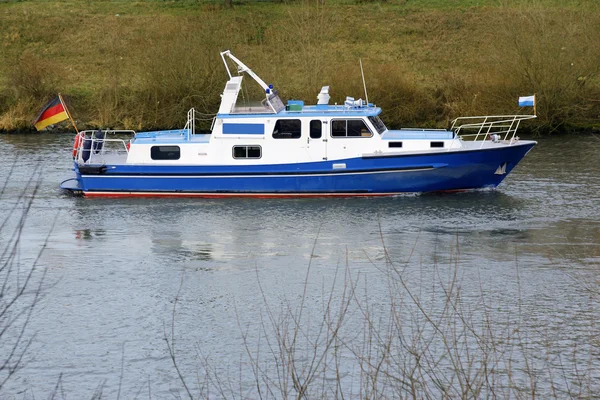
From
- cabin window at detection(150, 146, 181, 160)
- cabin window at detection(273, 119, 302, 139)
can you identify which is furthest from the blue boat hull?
cabin window at detection(273, 119, 302, 139)

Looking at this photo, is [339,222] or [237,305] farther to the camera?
[339,222]

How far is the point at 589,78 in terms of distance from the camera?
33.9 m

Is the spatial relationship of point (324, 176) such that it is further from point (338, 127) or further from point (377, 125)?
point (377, 125)

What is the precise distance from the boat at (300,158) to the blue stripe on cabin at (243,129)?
0.03 meters

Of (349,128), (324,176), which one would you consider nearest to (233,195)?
(324,176)

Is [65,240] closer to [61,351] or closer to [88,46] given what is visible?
[61,351]

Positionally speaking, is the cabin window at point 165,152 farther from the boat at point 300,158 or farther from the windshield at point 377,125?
the windshield at point 377,125

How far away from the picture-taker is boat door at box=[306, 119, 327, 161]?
22.7m

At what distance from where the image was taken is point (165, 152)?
77.0 ft

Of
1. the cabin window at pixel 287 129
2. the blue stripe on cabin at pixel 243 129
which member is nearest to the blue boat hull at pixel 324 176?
the cabin window at pixel 287 129

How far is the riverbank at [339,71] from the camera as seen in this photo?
34000 mm

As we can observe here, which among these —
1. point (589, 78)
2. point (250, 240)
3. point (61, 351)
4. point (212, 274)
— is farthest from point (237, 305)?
point (589, 78)

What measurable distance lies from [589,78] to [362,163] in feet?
49.2

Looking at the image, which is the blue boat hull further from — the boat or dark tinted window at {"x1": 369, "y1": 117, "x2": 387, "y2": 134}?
dark tinted window at {"x1": 369, "y1": 117, "x2": 387, "y2": 134}
